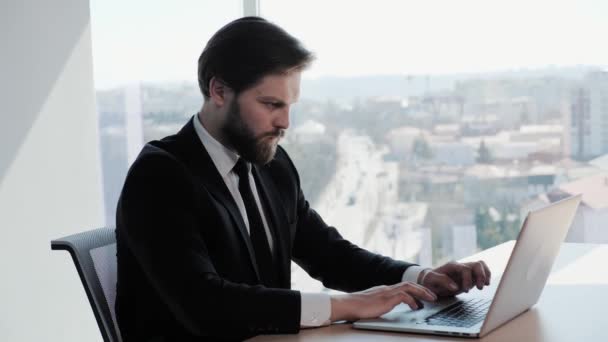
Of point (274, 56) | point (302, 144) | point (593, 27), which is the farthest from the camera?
point (302, 144)

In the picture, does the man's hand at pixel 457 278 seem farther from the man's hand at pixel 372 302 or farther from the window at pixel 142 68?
the window at pixel 142 68

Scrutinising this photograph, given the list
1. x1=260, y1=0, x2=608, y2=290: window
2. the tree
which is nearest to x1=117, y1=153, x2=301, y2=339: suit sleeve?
x1=260, y1=0, x2=608, y2=290: window

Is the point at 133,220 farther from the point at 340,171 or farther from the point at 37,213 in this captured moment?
the point at 340,171

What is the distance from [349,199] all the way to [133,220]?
8.88 ft

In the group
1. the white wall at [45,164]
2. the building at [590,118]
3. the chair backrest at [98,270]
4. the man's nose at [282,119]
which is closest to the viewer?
the chair backrest at [98,270]

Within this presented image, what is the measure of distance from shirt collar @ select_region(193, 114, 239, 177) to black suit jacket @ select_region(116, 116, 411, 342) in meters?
0.03

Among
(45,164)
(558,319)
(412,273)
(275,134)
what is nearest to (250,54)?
(275,134)

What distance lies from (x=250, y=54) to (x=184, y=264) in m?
0.57

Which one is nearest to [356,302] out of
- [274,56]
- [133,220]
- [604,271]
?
[133,220]

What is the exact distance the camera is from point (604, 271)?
2389 millimetres

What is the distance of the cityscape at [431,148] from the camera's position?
4020 mm

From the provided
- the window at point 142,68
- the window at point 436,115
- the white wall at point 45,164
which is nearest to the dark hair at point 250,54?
the white wall at point 45,164

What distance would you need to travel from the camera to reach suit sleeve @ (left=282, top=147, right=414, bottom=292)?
2.31 m

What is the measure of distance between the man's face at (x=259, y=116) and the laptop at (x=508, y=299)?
1.73ft
